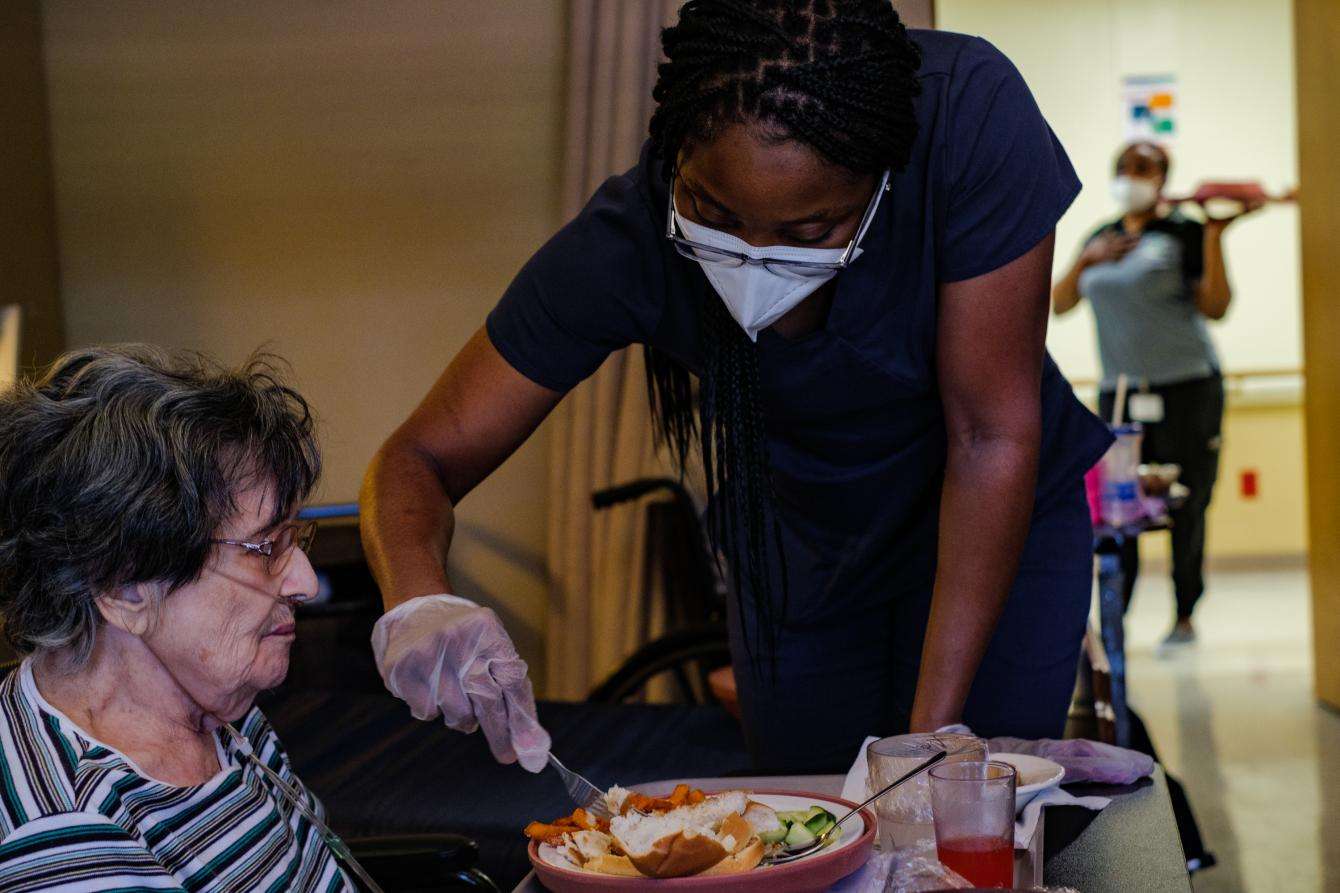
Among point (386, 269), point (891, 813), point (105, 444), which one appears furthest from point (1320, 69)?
point (105, 444)

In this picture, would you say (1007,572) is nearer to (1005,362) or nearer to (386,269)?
(1005,362)

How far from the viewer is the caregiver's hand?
1.11 metres

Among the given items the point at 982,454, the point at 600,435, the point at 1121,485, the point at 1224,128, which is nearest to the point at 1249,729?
the point at 1121,485

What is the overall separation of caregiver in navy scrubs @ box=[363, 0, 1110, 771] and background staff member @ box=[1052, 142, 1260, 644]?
124 inches

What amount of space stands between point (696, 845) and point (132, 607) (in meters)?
0.44

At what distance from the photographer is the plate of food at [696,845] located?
875mm

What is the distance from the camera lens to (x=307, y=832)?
1.20 m

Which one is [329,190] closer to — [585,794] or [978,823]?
[585,794]

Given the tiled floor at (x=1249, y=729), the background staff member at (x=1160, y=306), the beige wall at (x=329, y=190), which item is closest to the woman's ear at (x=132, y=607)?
the tiled floor at (x=1249, y=729)

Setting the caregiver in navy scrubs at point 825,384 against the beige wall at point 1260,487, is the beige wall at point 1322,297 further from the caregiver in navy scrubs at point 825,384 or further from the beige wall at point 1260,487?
the caregiver in navy scrubs at point 825,384

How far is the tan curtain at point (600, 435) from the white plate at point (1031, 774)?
2.10 m

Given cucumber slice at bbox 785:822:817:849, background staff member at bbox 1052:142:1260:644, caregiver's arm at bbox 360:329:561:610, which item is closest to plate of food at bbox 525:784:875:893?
cucumber slice at bbox 785:822:817:849

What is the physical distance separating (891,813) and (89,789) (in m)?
0.55

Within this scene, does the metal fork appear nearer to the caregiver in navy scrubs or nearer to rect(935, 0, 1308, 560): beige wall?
the caregiver in navy scrubs
